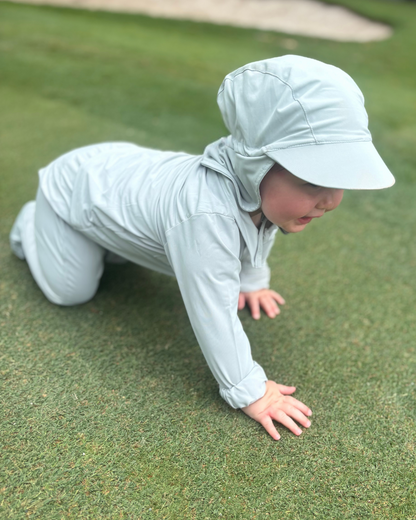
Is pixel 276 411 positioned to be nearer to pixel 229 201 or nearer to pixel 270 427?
pixel 270 427

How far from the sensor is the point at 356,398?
5.12 feet

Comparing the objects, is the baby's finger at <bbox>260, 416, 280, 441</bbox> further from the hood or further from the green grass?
the hood

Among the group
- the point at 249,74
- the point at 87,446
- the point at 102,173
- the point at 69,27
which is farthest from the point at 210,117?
the point at 69,27

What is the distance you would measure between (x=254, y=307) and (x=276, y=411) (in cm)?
52

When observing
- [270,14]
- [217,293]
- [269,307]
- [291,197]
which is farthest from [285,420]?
[270,14]

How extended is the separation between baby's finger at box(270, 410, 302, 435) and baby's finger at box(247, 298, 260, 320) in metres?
0.49

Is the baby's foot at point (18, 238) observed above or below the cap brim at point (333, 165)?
below

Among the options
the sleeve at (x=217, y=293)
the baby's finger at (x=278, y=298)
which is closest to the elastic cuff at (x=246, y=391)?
the sleeve at (x=217, y=293)

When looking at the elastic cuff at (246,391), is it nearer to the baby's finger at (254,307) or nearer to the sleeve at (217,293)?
the sleeve at (217,293)

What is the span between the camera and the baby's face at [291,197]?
3.93ft

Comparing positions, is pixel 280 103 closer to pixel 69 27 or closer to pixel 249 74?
pixel 249 74

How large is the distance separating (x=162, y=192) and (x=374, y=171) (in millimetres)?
638

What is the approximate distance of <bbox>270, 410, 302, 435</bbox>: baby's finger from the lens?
4.61 feet

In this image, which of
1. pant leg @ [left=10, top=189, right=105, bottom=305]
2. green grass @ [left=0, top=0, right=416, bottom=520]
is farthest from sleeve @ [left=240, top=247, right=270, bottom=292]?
pant leg @ [left=10, top=189, right=105, bottom=305]
